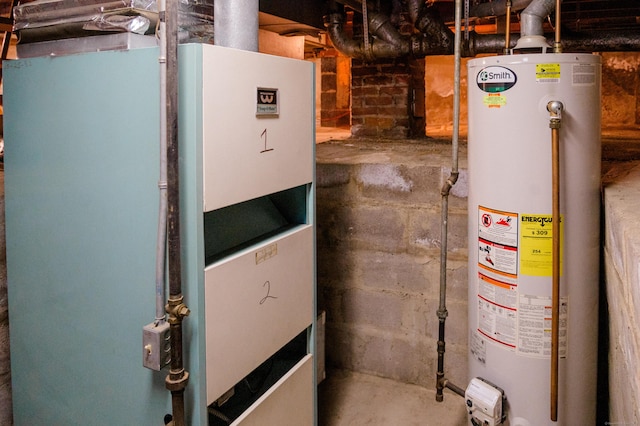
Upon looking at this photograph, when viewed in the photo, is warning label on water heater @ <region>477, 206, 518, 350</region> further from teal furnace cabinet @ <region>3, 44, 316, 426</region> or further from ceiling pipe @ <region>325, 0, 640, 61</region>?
ceiling pipe @ <region>325, 0, 640, 61</region>

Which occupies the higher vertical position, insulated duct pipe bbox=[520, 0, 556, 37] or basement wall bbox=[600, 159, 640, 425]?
insulated duct pipe bbox=[520, 0, 556, 37]

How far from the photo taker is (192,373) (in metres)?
1.44

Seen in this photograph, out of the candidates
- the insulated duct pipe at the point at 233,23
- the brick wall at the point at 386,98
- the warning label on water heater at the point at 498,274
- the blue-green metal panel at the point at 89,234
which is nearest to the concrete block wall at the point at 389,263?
the warning label on water heater at the point at 498,274

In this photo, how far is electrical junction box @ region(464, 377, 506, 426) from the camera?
1771mm

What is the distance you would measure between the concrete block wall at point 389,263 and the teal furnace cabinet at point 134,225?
0.81m

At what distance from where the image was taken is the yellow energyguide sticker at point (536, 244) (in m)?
1.65

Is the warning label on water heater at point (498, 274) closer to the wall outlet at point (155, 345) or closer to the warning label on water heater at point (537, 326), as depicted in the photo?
the warning label on water heater at point (537, 326)

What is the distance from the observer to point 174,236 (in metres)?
1.34

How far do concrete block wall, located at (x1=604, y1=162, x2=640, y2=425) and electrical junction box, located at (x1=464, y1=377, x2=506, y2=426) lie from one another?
1.09 feet

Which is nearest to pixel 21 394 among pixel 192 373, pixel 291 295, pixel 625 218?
pixel 192 373

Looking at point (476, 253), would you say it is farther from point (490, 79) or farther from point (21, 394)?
point (21, 394)

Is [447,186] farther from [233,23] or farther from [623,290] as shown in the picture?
[233,23]

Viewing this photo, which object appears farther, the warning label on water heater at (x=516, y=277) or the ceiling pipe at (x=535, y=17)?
the ceiling pipe at (x=535, y=17)

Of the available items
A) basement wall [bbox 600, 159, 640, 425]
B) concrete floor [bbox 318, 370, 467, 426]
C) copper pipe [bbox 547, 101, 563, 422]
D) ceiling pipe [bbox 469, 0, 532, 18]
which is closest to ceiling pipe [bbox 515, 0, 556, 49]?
copper pipe [bbox 547, 101, 563, 422]
